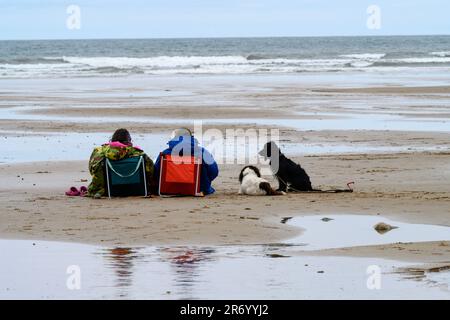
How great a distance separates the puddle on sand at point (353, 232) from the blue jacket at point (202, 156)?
6.45ft

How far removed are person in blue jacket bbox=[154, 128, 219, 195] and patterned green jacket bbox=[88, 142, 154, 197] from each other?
0.13 m

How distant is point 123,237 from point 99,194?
2739 millimetres

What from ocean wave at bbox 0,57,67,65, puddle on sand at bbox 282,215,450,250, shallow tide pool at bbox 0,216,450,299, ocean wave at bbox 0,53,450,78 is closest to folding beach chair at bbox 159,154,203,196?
puddle on sand at bbox 282,215,450,250

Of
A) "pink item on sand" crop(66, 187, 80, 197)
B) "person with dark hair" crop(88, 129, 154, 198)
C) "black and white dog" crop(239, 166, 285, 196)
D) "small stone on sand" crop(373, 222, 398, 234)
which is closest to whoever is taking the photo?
"small stone on sand" crop(373, 222, 398, 234)

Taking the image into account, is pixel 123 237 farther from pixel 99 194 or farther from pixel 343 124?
pixel 343 124

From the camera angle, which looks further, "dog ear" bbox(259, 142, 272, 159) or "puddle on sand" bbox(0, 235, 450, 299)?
"dog ear" bbox(259, 142, 272, 159)

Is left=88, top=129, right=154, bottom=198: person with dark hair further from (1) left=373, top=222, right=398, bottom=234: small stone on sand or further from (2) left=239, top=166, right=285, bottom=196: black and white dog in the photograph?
(1) left=373, top=222, right=398, bottom=234: small stone on sand

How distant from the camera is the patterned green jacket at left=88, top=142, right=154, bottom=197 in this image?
1192 cm

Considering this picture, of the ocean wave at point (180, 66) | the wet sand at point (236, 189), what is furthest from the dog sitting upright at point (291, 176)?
the ocean wave at point (180, 66)

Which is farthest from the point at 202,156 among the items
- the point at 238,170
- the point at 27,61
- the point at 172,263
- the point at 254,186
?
the point at 27,61

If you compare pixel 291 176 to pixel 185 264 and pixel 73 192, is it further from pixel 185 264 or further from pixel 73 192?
pixel 185 264

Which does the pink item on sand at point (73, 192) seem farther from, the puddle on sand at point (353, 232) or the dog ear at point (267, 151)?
the puddle on sand at point (353, 232)

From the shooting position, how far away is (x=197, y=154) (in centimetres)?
1212

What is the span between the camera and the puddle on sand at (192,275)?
6883 mm
